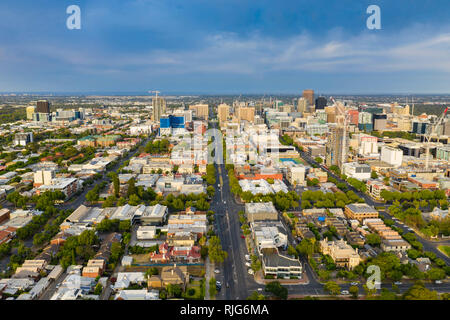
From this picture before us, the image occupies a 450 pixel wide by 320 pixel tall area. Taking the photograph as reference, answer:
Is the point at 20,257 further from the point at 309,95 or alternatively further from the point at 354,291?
the point at 309,95

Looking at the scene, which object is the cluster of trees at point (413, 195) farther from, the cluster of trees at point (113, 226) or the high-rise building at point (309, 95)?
the high-rise building at point (309, 95)

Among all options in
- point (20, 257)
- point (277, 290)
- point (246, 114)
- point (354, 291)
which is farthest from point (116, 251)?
point (246, 114)

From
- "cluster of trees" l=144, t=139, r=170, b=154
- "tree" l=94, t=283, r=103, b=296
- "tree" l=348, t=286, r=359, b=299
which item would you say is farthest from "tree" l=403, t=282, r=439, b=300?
"cluster of trees" l=144, t=139, r=170, b=154

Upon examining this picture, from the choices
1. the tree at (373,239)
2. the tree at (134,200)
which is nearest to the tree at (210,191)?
the tree at (134,200)

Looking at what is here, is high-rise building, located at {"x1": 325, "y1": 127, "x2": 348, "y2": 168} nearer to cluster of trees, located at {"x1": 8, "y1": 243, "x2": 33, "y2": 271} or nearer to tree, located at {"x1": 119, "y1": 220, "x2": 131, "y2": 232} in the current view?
tree, located at {"x1": 119, "y1": 220, "x2": 131, "y2": 232}
